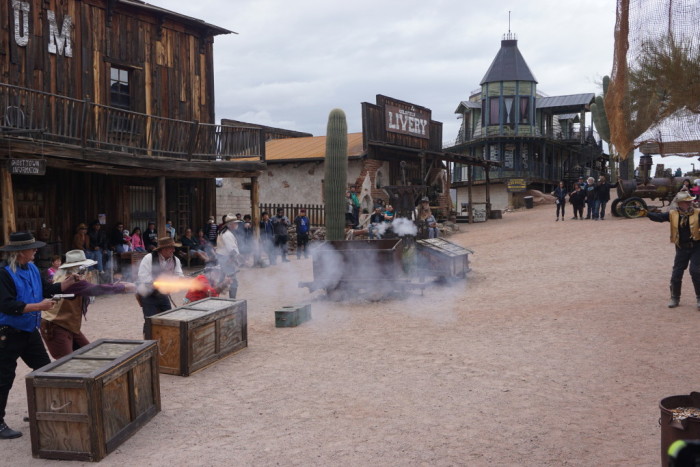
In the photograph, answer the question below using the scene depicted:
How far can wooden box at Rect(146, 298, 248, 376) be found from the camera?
6441 millimetres

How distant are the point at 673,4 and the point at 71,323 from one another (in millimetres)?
5327

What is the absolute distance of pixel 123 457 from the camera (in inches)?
176

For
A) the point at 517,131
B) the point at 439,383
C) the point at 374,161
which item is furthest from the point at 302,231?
the point at 517,131

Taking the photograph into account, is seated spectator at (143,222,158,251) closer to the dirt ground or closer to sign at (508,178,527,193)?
the dirt ground

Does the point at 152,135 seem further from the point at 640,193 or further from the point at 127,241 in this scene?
the point at 640,193

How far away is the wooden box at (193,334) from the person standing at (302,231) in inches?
381

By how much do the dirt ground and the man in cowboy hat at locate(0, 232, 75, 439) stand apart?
21.0 inches

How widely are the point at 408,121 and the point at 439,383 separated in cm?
2075

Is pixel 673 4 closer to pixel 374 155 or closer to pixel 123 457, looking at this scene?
pixel 123 457

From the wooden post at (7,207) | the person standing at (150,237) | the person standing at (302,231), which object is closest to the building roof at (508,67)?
the person standing at (302,231)

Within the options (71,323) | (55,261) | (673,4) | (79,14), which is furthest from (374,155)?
(673,4)

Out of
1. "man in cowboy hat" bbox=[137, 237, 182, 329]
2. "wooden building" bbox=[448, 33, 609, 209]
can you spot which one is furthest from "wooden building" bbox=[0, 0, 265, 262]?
"wooden building" bbox=[448, 33, 609, 209]

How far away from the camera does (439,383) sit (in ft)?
19.8

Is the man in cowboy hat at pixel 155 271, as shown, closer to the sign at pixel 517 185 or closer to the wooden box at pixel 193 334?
the wooden box at pixel 193 334
